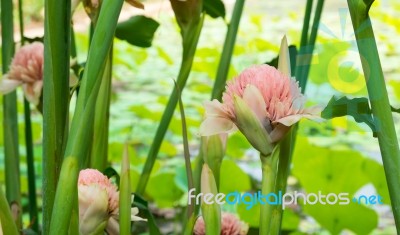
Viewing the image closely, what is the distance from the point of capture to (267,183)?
293 millimetres

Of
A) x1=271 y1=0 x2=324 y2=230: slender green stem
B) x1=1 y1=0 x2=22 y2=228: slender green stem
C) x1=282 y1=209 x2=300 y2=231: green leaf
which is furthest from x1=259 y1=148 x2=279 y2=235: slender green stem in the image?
x1=282 y1=209 x2=300 y2=231: green leaf

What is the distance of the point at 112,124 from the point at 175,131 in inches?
21.7

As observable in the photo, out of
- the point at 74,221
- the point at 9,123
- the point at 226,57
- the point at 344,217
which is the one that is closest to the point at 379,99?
the point at 74,221

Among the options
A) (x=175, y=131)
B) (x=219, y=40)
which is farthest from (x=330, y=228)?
(x=219, y=40)

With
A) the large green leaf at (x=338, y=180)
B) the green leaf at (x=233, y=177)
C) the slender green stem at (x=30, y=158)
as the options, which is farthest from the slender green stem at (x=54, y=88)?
the green leaf at (x=233, y=177)

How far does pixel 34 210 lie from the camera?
2.11ft

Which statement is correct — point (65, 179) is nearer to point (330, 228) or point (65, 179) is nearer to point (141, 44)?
point (141, 44)

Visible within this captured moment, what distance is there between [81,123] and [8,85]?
0.94ft

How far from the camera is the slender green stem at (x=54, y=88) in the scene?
29 centimetres

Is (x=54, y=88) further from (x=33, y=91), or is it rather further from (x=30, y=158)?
(x=30, y=158)

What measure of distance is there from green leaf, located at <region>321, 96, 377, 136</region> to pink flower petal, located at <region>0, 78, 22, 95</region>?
0.29 m

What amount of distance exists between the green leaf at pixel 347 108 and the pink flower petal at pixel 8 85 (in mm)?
291

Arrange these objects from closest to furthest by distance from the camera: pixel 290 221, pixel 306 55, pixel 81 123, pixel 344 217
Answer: pixel 81 123
pixel 306 55
pixel 344 217
pixel 290 221

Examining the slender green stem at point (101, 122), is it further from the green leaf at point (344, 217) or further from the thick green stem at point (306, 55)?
the green leaf at point (344, 217)
